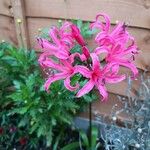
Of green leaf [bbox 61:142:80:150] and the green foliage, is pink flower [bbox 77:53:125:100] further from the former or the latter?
green leaf [bbox 61:142:80:150]

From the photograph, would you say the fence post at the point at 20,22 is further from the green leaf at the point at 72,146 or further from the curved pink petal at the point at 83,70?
the curved pink petal at the point at 83,70

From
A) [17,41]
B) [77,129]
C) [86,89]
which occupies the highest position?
[17,41]

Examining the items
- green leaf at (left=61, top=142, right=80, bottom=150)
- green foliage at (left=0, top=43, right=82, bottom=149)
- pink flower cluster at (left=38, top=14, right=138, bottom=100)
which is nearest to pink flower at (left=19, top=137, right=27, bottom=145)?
green foliage at (left=0, top=43, right=82, bottom=149)

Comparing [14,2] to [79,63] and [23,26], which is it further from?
[79,63]

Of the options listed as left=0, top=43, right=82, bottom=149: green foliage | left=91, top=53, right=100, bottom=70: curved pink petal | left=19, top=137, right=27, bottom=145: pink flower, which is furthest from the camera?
left=19, top=137, right=27, bottom=145: pink flower

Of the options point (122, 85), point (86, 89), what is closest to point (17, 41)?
point (122, 85)

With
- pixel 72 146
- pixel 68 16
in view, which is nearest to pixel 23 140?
pixel 72 146

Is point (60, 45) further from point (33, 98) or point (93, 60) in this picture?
point (33, 98)

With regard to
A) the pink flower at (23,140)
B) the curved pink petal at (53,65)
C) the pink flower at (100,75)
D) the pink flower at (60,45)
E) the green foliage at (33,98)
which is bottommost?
the pink flower at (23,140)

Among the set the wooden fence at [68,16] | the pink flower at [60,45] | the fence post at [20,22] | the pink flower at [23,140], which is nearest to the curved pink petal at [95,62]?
the pink flower at [60,45]
